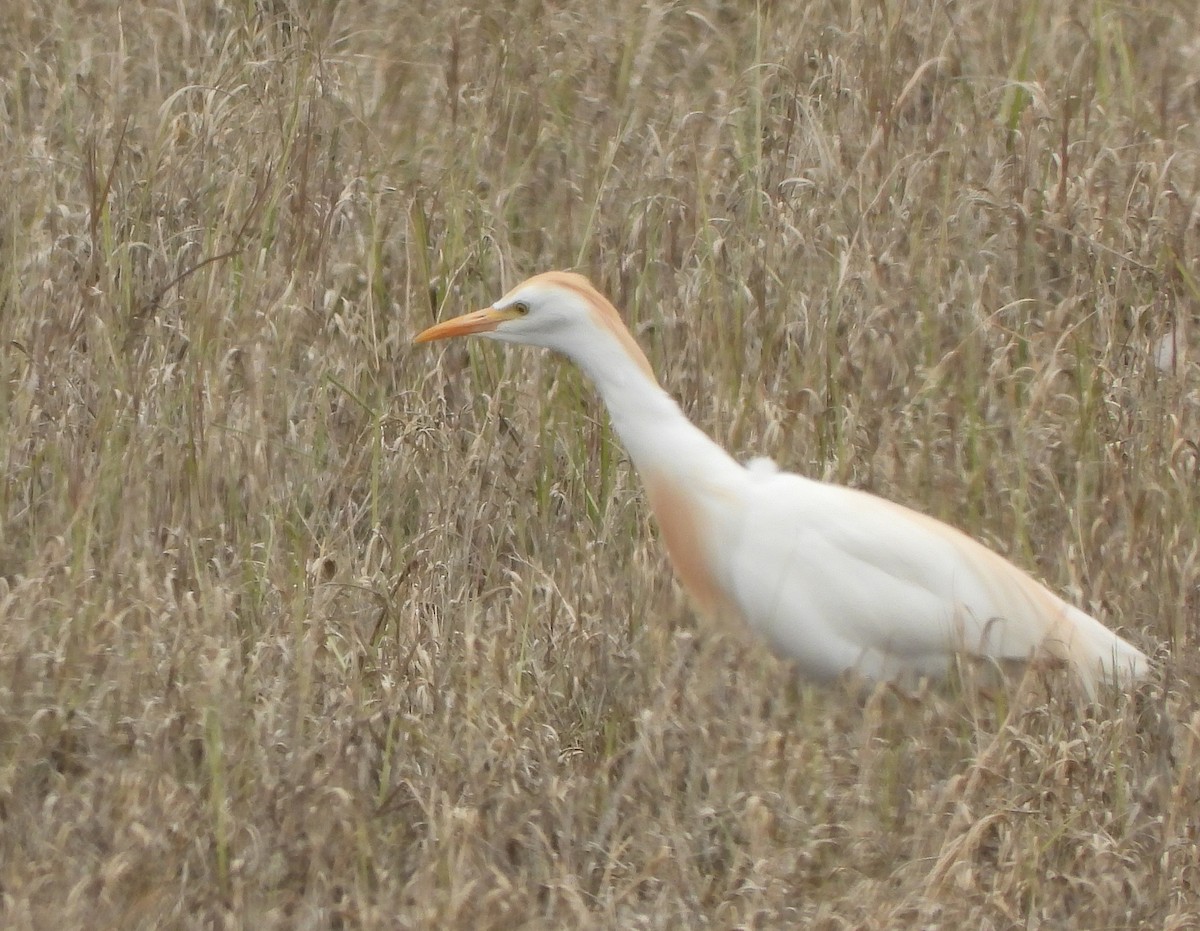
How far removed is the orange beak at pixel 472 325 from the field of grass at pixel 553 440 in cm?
32

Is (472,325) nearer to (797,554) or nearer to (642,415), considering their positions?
(642,415)

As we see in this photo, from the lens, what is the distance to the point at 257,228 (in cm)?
507

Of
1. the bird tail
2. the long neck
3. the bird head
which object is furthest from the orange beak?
the bird tail

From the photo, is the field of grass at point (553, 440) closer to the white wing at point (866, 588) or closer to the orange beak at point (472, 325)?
the white wing at point (866, 588)

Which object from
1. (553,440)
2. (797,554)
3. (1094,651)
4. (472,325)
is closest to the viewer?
(1094,651)

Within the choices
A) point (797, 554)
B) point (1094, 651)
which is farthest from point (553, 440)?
point (1094, 651)

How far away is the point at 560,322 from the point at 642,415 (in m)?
0.23

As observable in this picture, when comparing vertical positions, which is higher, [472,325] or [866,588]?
[472,325]

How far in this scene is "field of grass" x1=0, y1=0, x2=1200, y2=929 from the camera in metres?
3.13

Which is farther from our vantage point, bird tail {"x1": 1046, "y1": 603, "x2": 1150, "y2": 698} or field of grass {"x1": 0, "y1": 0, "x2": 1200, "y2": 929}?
bird tail {"x1": 1046, "y1": 603, "x2": 1150, "y2": 698}

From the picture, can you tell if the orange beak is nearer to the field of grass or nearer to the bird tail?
the field of grass

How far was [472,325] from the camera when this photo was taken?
3988 mm

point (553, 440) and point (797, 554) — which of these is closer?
point (797, 554)

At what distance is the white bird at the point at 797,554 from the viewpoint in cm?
382
